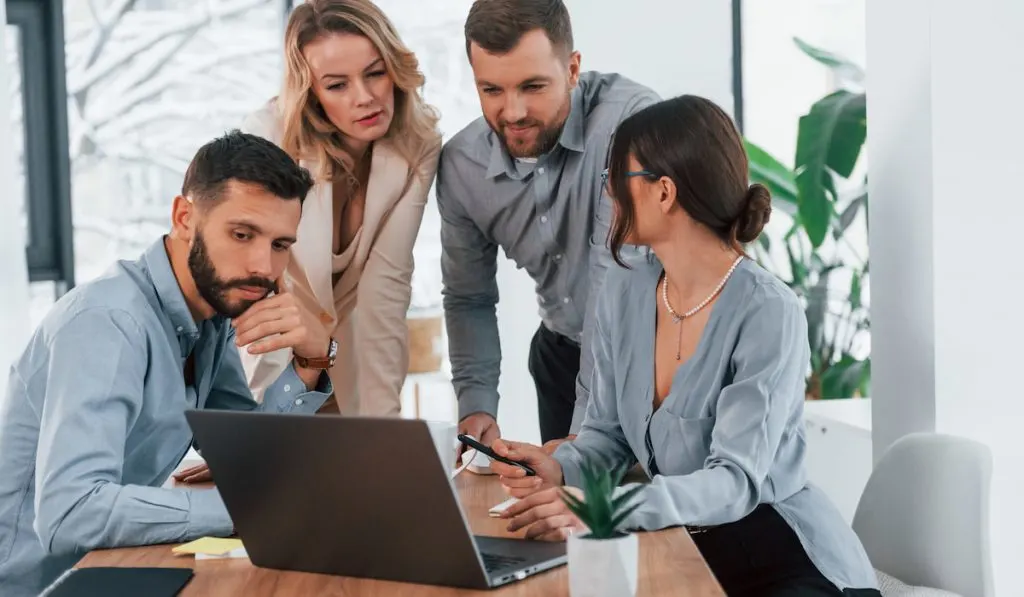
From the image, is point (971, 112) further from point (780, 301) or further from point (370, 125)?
point (370, 125)

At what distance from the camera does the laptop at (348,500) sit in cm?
133

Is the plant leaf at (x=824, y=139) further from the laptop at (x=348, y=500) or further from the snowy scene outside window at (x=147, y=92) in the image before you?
the laptop at (x=348, y=500)

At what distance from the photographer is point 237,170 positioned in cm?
206

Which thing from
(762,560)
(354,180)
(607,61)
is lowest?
(762,560)

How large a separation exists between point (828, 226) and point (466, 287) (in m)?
1.63

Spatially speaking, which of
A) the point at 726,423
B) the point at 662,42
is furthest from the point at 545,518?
the point at 662,42

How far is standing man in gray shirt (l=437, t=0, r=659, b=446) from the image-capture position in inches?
99.2

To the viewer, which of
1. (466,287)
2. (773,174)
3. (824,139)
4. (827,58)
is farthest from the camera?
(773,174)

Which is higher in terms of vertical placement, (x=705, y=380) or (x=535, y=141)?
(x=535, y=141)

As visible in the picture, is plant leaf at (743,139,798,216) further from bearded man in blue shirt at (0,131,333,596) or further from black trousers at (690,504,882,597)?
black trousers at (690,504,882,597)

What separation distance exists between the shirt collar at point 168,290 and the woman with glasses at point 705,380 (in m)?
0.58

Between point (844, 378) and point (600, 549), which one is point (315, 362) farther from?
point (844, 378)

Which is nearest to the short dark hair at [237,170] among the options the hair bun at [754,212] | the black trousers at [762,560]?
the hair bun at [754,212]

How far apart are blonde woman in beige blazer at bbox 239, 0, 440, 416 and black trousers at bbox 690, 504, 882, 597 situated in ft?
3.13
